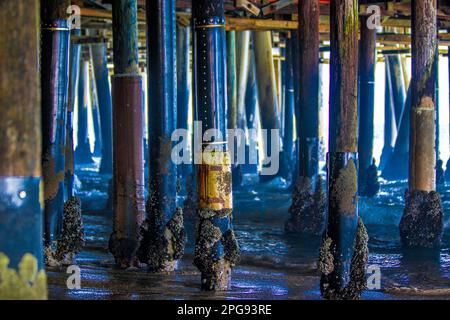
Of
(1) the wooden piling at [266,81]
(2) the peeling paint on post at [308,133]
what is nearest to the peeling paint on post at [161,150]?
(2) the peeling paint on post at [308,133]

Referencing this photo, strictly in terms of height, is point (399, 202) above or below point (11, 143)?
below

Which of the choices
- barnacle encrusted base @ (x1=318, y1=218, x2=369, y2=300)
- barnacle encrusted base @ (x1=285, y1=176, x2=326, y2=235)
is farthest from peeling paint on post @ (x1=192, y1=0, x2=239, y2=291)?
barnacle encrusted base @ (x1=285, y1=176, x2=326, y2=235)

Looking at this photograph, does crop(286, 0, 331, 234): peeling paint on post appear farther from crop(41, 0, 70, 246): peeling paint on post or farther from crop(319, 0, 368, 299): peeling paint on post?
crop(319, 0, 368, 299): peeling paint on post

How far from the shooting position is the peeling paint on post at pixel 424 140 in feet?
26.3

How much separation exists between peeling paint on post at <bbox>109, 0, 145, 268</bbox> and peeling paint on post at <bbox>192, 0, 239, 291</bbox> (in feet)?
3.11

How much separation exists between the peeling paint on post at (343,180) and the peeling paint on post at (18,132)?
2605 millimetres

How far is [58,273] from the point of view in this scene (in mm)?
6371

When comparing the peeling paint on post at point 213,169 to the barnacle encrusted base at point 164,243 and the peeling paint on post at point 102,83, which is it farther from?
the peeling paint on post at point 102,83

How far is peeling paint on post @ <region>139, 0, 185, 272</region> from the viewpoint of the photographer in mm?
6523

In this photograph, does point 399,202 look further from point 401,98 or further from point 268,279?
point 401,98

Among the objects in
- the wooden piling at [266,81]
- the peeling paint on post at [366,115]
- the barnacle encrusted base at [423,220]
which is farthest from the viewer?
the wooden piling at [266,81]

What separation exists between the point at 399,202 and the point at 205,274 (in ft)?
20.5

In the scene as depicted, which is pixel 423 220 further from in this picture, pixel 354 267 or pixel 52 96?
pixel 52 96
